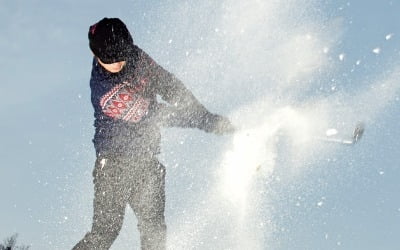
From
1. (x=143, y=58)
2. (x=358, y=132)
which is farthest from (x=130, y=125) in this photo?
(x=358, y=132)

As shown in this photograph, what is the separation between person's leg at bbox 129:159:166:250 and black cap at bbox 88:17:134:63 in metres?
0.87

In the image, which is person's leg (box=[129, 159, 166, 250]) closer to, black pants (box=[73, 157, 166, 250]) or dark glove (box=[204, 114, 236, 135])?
black pants (box=[73, 157, 166, 250])

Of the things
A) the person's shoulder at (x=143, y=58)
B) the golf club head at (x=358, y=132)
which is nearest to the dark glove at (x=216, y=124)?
the person's shoulder at (x=143, y=58)

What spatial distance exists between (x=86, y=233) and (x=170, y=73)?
140cm

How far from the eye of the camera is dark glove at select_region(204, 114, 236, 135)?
4.26m

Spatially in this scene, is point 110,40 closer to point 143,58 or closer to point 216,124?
point 143,58

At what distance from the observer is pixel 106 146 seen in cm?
416

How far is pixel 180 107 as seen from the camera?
4242mm

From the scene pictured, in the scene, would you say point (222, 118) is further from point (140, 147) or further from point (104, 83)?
point (104, 83)

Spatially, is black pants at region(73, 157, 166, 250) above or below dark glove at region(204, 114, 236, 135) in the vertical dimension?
below

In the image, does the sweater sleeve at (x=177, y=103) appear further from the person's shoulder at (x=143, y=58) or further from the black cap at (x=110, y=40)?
the black cap at (x=110, y=40)

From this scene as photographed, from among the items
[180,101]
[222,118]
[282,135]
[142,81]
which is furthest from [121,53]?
[282,135]

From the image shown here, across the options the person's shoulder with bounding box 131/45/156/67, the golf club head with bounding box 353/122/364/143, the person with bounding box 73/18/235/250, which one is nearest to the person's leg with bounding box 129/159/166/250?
the person with bounding box 73/18/235/250

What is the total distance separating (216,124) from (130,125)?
69cm
